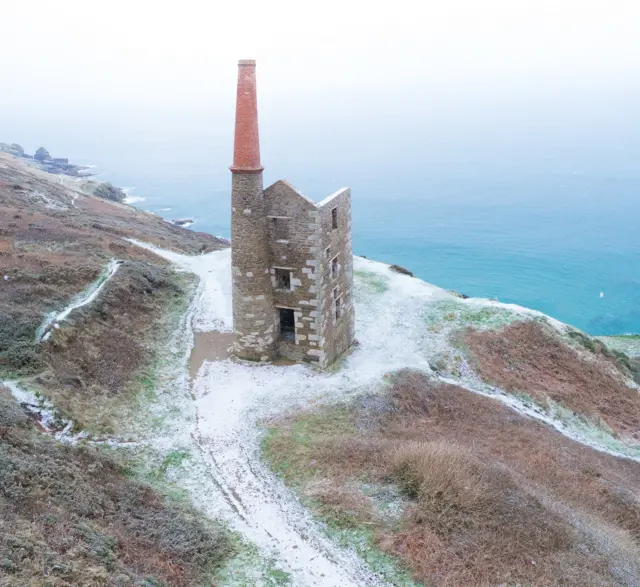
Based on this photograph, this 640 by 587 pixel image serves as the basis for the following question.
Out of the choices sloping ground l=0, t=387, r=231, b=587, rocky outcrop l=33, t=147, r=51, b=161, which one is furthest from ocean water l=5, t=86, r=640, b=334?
sloping ground l=0, t=387, r=231, b=587

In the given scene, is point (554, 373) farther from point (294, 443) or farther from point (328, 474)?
point (328, 474)

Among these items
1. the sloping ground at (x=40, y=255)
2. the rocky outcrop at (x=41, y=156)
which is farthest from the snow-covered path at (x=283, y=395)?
the rocky outcrop at (x=41, y=156)

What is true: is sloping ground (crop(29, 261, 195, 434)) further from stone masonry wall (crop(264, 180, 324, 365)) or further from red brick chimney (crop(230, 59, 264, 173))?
red brick chimney (crop(230, 59, 264, 173))

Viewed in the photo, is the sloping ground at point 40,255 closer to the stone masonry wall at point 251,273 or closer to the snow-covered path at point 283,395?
the snow-covered path at point 283,395

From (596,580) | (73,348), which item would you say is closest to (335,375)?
(73,348)

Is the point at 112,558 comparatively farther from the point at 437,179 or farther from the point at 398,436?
the point at 437,179
